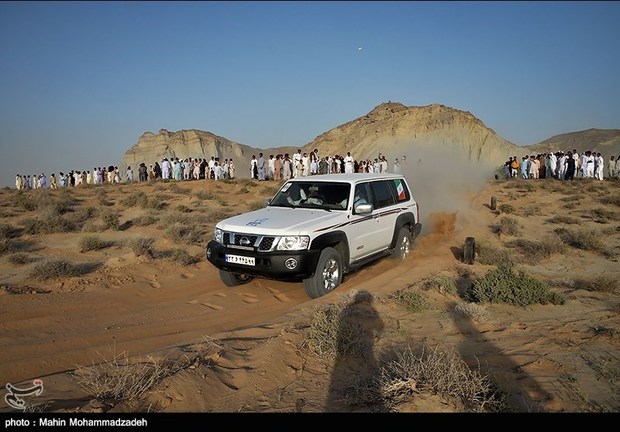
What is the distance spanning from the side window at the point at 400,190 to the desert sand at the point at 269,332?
4.72 feet

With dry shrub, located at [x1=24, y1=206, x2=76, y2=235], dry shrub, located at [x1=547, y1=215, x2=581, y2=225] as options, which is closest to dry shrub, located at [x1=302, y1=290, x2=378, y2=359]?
dry shrub, located at [x1=24, y1=206, x2=76, y2=235]

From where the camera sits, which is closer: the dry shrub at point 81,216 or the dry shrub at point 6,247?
the dry shrub at point 6,247

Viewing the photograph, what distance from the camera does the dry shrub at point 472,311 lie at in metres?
5.78

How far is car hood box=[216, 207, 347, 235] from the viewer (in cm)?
660

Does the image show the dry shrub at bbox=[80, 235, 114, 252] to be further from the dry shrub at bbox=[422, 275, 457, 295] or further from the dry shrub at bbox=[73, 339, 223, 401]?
the dry shrub at bbox=[422, 275, 457, 295]

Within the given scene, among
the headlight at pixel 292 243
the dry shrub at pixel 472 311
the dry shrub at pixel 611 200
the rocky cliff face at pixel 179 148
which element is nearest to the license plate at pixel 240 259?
the headlight at pixel 292 243

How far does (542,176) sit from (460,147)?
27.7 m

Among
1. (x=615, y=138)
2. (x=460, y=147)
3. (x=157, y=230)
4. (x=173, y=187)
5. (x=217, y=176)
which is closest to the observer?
(x=157, y=230)

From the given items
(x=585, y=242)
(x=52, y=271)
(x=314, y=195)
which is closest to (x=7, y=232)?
(x=52, y=271)

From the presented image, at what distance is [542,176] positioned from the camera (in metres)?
33.3

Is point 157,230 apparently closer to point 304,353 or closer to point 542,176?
point 304,353

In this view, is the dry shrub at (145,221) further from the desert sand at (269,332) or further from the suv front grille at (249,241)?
the suv front grille at (249,241)

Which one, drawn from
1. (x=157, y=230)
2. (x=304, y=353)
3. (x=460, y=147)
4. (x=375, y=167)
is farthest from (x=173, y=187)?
(x=460, y=147)
